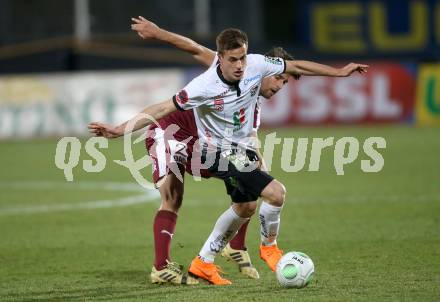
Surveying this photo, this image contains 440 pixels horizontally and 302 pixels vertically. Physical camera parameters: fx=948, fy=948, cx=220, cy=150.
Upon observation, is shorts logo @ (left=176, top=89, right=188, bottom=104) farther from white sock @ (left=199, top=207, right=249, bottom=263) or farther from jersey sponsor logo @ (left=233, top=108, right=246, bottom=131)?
white sock @ (left=199, top=207, right=249, bottom=263)

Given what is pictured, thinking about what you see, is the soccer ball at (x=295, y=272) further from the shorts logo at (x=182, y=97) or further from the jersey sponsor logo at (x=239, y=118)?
the shorts logo at (x=182, y=97)

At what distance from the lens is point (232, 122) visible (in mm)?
Answer: 7230

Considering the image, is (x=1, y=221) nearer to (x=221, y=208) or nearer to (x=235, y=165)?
(x=221, y=208)

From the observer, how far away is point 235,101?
712 cm

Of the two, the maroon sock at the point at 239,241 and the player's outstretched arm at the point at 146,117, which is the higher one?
the player's outstretched arm at the point at 146,117

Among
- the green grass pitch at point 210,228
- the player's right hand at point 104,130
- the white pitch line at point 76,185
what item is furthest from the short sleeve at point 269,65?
the white pitch line at point 76,185

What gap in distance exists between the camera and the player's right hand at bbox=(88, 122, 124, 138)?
6.51m

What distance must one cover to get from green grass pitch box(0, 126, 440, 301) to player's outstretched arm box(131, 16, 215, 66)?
1826 mm

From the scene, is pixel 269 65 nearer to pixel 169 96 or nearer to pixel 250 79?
pixel 250 79

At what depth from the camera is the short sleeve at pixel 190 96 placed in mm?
6836

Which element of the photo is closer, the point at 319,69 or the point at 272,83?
the point at 319,69

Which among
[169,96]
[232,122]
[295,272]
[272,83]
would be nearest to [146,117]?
[232,122]

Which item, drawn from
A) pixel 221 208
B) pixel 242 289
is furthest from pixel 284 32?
pixel 242 289

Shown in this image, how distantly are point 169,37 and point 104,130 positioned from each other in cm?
144
